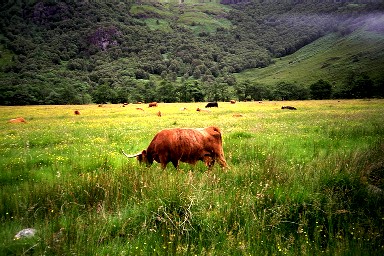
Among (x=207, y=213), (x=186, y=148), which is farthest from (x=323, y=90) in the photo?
(x=207, y=213)

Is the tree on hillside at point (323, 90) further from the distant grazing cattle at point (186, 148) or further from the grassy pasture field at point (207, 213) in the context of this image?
the distant grazing cattle at point (186, 148)

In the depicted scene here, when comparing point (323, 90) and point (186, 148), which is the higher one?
point (323, 90)

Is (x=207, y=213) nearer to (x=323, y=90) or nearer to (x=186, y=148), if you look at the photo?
(x=186, y=148)

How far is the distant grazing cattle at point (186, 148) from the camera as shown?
8.52 m

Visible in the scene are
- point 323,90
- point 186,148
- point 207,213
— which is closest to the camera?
point 207,213

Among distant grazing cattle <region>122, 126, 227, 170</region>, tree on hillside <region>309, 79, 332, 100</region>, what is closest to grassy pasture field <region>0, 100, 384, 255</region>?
distant grazing cattle <region>122, 126, 227, 170</region>

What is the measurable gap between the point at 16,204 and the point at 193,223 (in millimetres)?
3756

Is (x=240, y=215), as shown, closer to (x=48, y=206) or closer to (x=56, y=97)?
(x=48, y=206)

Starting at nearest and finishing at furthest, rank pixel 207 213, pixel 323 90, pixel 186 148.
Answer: pixel 207 213 → pixel 186 148 → pixel 323 90

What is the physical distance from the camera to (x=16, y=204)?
5.55m

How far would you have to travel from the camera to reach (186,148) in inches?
335

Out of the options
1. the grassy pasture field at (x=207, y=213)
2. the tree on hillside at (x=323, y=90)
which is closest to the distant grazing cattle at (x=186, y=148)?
the grassy pasture field at (x=207, y=213)

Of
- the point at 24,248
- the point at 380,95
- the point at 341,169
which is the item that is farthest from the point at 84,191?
the point at 380,95

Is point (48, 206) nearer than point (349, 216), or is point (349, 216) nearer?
point (349, 216)
